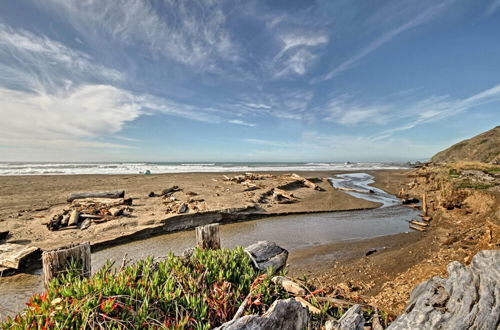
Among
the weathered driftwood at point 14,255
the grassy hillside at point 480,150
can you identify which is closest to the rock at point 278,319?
the weathered driftwood at point 14,255

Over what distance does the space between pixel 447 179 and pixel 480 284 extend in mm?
18708

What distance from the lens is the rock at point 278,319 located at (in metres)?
2.04

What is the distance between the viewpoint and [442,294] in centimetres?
260

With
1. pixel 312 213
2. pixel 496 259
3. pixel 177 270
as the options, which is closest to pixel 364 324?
pixel 496 259

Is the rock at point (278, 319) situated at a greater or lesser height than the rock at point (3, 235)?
greater

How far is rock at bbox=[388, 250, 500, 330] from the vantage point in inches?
86.5

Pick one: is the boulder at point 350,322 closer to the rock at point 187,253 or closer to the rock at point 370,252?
the rock at point 187,253

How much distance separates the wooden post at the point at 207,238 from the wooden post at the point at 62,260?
1.83 meters

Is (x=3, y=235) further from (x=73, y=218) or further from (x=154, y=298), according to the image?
(x=154, y=298)

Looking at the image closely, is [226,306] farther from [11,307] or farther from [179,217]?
[179,217]

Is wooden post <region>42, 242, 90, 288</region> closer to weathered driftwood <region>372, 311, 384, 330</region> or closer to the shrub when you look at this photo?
the shrub

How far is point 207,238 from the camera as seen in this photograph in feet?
14.6

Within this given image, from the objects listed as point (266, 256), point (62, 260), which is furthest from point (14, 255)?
point (266, 256)

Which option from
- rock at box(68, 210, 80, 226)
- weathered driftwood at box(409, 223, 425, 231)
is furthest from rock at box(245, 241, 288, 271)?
rock at box(68, 210, 80, 226)
